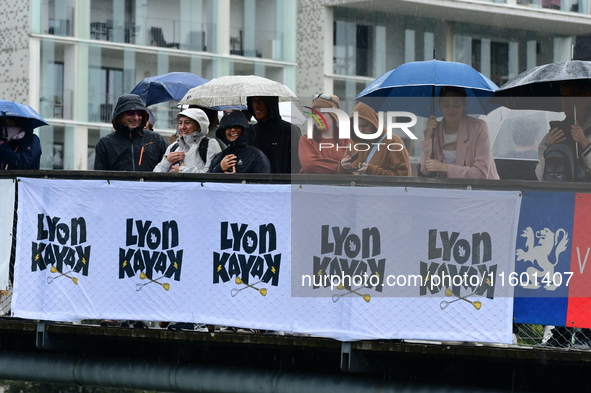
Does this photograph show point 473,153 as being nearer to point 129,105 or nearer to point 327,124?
point 327,124

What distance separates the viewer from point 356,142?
524 inches

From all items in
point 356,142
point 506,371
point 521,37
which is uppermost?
point 521,37

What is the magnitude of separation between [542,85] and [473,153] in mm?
818

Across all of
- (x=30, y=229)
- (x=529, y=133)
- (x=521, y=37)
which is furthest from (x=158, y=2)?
(x=30, y=229)

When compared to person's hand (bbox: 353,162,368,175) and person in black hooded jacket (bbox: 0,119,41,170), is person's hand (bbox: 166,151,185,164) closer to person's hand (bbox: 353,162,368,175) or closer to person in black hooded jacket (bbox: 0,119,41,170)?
person in black hooded jacket (bbox: 0,119,41,170)

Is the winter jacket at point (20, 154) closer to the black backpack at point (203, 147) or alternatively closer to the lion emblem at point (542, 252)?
the black backpack at point (203, 147)

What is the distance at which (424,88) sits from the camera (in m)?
14.0

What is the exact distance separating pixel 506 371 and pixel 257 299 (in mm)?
2141

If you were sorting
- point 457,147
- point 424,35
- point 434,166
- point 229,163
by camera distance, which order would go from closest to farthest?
point 434,166 → point 457,147 → point 229,163 → point 424,35

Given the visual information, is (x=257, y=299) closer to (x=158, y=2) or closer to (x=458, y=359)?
(x=458, y=359)

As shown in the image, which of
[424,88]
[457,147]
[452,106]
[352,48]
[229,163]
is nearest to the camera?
[457,147]

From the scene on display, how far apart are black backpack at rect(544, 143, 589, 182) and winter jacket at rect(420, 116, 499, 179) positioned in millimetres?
555

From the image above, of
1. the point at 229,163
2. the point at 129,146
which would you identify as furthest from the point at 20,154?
the point at 229,163

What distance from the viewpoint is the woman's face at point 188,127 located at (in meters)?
14.0
